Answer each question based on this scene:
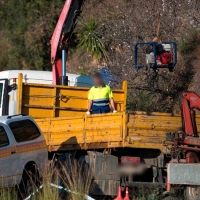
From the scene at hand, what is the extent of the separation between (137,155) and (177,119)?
3.51ft

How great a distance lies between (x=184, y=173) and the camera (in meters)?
11.8

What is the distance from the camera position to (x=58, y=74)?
17.2 m

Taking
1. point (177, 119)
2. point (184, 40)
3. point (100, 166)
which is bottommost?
point (100, 166)

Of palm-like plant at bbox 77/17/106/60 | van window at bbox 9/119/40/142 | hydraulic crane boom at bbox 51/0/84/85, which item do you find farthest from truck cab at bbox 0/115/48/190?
palm-like plant at bbox 77/17/106/60

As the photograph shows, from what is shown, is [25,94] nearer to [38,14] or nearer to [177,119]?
[177,119]

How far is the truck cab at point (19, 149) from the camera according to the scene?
11.6 metres

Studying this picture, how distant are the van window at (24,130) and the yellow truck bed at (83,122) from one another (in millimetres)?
896

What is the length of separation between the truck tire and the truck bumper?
8.08ft

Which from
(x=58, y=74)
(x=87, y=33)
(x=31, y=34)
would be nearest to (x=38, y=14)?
(x=31, y=34)

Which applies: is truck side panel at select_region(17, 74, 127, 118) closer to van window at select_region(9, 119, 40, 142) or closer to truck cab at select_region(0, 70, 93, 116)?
truck cab at select_region(0, 70, 93, 116)

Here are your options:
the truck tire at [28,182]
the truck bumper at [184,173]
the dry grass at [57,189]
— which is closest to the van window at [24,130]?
the truck tire at [28,182]

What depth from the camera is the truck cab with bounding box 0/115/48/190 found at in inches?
456

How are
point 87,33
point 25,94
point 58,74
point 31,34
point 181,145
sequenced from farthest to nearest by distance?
point 31,34 < point 87,33 < point 58,74 < point 25,94 < point 181,145

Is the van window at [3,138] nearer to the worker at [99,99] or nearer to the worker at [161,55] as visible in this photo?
the worker at [99,99]
